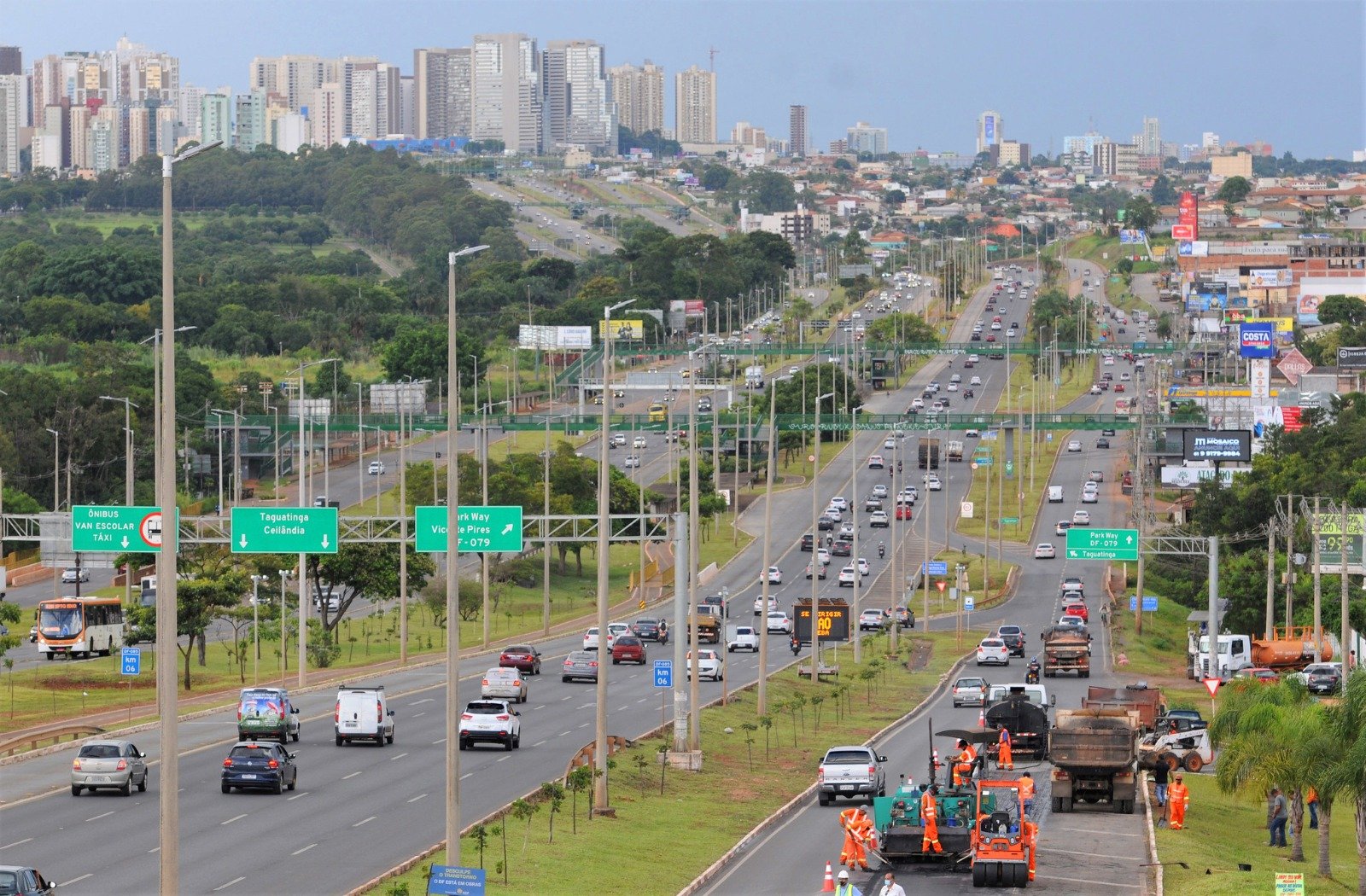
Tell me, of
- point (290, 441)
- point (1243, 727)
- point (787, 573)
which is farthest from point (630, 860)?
point (290, 441)

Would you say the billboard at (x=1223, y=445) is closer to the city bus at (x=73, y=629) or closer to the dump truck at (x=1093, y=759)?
the city bus at (x=73, y=629)

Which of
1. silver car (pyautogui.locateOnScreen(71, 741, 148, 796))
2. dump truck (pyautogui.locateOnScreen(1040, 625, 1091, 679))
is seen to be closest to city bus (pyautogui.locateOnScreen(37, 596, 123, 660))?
silver car (pyautogui.locateOnScreen(71, 741, 148, 796))

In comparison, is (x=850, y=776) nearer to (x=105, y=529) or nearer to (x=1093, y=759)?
(x=1093, y=759)

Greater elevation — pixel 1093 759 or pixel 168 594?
pixel 168 594

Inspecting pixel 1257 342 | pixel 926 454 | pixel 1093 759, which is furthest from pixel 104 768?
pixel 1257 342

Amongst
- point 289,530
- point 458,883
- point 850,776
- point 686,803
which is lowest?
point 686,803

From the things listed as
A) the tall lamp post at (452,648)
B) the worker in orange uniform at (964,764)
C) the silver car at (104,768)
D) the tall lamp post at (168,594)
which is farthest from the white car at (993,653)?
the tall lamp post at (168,594)
